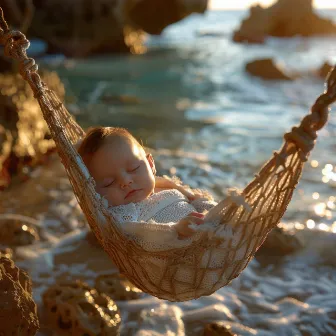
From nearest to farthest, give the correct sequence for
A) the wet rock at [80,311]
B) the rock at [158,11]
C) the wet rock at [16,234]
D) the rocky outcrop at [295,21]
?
1. the wet rock at [80,311]
2. the wet rock at [16,234]
3. the rock at [158,11]
4. the rocky outcrop at [295,21]

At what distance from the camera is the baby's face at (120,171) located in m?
1.55

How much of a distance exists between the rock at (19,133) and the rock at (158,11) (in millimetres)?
13253

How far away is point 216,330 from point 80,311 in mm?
549

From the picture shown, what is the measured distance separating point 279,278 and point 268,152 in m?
2.47

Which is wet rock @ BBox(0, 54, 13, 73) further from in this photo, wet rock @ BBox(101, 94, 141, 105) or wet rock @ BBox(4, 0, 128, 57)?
wet rock @ BBox(4, 0, 128, 57)

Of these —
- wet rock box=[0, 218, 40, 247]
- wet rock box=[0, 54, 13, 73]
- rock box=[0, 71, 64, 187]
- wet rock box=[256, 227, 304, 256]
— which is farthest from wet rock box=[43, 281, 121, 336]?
wet rock box=[0, 54, 13, 73]

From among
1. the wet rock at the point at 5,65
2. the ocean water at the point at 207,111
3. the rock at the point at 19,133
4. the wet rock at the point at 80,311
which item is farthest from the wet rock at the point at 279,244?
the wet rock at the point at 5,65

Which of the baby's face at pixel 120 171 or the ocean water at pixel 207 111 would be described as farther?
the ocean water at pixel 207 111

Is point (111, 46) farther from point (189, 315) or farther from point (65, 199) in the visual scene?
point (189, 315)

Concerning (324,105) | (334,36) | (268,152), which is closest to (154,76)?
(268,152)

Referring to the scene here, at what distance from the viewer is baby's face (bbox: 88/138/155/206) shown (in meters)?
1.55

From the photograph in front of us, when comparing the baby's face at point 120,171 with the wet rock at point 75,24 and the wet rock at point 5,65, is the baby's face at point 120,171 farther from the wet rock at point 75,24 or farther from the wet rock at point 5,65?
the wet rock at point 75,24

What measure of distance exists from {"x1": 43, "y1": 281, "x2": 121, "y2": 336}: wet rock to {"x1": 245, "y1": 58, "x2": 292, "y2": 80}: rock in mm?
8616

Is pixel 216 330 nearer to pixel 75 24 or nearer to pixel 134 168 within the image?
pixel 134 168
